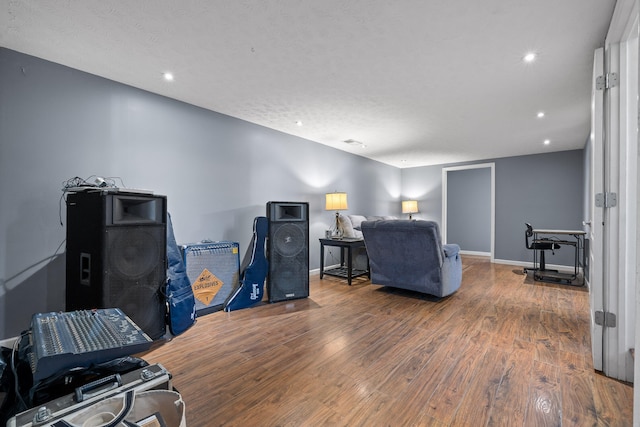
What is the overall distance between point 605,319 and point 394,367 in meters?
1.35

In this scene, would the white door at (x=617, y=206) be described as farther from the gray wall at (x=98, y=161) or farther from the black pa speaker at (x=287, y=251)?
the gray wall at (x=98, y=161)

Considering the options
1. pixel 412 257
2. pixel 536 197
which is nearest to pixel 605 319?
pixel 412 257

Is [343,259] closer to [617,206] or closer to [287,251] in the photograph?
[287,251]

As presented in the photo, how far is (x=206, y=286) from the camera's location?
2.98 m

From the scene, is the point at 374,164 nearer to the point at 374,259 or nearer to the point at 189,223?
the point at 374,259

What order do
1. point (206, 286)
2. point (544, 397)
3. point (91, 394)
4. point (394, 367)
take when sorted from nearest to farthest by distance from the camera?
point (91, 394) → point (544, 397) → point (394, 367) → point (206, 286)

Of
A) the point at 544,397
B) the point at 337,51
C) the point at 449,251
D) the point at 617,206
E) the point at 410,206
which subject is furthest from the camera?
the point at 410,206

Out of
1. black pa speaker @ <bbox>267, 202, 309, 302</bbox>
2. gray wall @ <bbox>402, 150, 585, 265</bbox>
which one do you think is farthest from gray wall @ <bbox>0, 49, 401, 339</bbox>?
gray wall @ <bbox>402, 150, 585, 265</bbox>

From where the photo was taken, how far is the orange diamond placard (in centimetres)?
291

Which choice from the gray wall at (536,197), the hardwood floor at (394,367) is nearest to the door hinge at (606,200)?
the hardwood floor at (394,367)

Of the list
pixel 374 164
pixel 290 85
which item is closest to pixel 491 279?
pixel 374 164

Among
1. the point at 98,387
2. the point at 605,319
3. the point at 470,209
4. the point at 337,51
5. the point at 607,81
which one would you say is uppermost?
the point at 337,51

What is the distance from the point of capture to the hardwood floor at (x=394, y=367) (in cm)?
144

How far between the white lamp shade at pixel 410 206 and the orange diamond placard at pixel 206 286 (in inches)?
199
